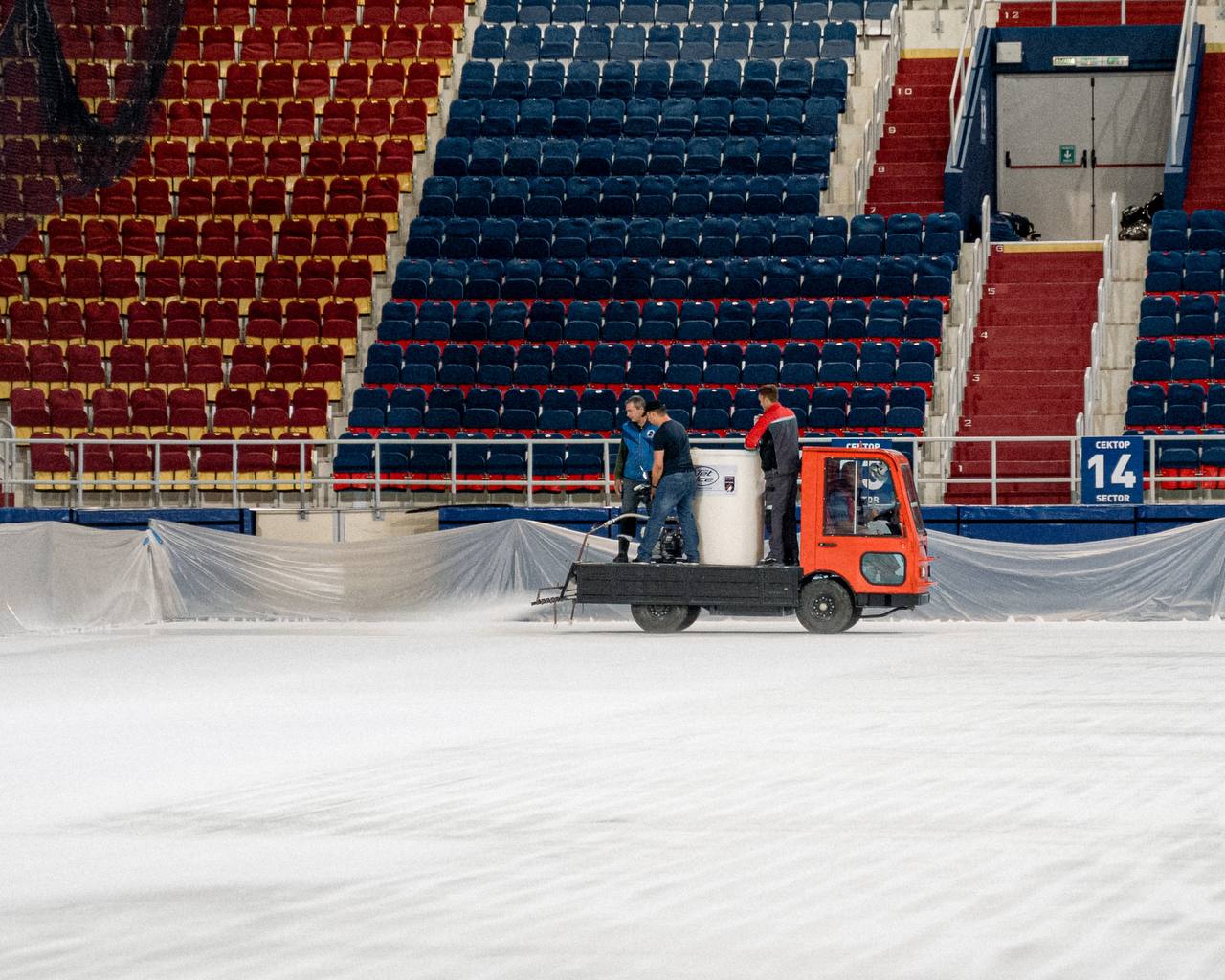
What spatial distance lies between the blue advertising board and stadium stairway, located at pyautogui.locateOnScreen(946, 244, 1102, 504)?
205 centimetres

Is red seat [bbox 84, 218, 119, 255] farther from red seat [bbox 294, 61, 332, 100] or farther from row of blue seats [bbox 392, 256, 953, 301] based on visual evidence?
row of blue seats [bbox 392, 256, 953, 301]

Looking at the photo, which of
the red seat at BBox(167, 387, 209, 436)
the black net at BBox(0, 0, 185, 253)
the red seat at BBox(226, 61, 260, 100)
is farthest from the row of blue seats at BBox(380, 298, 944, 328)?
the red seat at BBox(226, 61, 260, 100)

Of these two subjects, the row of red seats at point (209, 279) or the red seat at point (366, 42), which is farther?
the red seat at point (366, 42)

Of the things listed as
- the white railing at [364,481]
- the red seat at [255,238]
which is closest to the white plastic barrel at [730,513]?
the white railing at [364,481]

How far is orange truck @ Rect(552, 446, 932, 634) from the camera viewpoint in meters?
17.8

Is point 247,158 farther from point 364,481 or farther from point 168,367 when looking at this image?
point 364,481

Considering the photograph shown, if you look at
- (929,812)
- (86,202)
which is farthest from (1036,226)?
(929,812)

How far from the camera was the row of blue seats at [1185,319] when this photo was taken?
1009 inches

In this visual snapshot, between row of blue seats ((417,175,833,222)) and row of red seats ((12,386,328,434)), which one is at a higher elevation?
row of blue seats ((417,175,833,222))

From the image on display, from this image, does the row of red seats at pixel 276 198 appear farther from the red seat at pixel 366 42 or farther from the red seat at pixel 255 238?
the red seat at pixel 366 42

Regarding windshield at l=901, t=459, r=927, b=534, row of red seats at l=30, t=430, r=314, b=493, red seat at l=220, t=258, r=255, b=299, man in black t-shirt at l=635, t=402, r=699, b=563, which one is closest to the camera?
man in black t-shirt at l=635, t=402, r=699, b=563

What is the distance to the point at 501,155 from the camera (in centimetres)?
3162

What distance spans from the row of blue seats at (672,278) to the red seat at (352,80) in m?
5.20

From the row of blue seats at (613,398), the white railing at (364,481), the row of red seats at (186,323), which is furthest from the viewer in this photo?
the row of red seats at (186,323)
